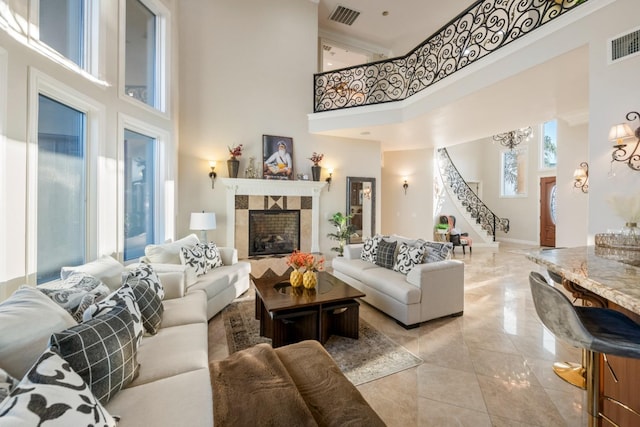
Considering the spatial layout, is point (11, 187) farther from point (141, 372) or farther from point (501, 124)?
point (501, 124)

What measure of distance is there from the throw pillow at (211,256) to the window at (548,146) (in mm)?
10633

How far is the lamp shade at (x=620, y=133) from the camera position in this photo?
242cm

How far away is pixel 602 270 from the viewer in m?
1.38

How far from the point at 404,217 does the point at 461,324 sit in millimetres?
4859

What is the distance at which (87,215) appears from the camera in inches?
116

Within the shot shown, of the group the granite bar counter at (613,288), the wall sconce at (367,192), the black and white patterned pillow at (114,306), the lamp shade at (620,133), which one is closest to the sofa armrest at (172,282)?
the black and white patterned pillow at (114,306)

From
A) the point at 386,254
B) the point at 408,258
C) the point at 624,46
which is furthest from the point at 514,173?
the point at 408,258

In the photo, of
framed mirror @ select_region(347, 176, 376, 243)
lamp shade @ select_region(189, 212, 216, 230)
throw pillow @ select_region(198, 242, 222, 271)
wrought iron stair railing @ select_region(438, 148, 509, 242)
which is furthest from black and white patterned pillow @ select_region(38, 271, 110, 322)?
wrought iron stair railing @ select_region(438, 148, 509, 242)

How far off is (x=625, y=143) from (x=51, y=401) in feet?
13.7

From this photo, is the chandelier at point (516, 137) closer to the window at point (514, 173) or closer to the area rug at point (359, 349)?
the window at point (514, 173)

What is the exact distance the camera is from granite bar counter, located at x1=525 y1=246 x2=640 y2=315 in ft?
3.50

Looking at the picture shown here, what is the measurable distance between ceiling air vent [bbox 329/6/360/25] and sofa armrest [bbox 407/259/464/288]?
20.6 ft

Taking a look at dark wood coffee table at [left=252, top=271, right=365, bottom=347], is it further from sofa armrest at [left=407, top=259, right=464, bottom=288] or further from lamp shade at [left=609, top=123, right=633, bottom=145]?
lamp shade at [left=609, top=123, right=633, bottom=145]

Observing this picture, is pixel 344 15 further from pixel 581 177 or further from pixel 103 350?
pixel 103 350
